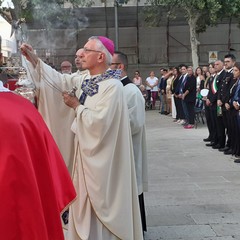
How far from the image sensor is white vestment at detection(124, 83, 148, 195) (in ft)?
12.8

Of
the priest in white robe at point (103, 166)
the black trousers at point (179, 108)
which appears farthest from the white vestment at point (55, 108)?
the black trousers at point (179, 108)

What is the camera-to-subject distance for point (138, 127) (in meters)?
3.97

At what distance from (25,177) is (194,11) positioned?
17.8m

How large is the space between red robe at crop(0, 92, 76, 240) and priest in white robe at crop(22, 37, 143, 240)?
4.23ft

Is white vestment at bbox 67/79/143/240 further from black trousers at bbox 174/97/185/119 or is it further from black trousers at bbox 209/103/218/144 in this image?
black trousers at bbox 174/97/185/119

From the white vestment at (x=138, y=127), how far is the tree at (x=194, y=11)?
14.2m

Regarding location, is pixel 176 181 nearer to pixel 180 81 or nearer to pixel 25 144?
pixel 25 144

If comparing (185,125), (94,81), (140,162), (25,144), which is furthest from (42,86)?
(185,125)

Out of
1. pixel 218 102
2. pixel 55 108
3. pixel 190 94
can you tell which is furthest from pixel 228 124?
pixel 55 108

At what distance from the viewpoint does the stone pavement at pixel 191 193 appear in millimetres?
4434

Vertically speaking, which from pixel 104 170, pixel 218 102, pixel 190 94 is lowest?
pixel 190 94

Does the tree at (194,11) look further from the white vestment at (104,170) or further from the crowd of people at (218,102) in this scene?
the white vestment at (104,170)

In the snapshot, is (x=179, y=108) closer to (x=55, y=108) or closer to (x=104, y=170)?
(x=55, y=108)

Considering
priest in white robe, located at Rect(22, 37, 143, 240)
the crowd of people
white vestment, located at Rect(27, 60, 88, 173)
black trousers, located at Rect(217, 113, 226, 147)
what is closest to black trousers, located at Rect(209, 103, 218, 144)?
the crowd of people
